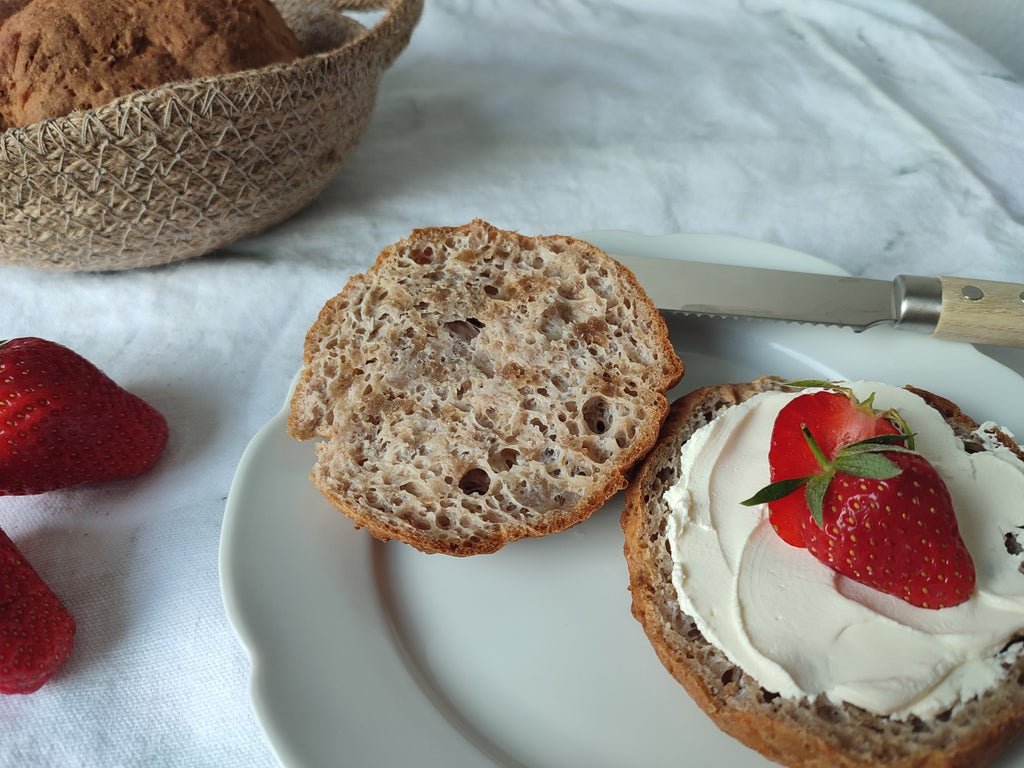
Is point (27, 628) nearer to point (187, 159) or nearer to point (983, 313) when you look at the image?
point (187, 159)

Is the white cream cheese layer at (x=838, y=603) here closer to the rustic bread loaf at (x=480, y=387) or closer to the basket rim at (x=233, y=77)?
the rustic bread loaf at (x=480, y=387)

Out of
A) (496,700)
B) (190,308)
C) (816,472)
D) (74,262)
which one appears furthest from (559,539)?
(74,262)

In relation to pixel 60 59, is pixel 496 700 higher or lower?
lower

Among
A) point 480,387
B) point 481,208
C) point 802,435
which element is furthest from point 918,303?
point 481,208

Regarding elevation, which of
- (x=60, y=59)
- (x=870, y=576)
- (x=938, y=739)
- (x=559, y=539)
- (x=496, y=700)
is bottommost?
(x=496, y=700)

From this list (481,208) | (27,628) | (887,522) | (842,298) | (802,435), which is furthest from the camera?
(481,208)

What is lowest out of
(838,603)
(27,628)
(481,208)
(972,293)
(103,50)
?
(27,628)

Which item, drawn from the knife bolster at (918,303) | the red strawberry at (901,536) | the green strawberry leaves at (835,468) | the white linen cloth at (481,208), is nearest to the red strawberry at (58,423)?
the white linen cloth at (481,208)

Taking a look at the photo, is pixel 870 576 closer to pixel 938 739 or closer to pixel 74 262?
pixel 938 739
